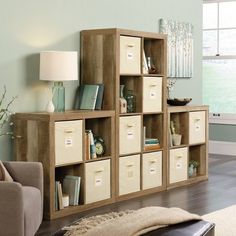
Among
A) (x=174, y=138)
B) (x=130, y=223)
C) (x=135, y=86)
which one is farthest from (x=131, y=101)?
(x=130, y=223)

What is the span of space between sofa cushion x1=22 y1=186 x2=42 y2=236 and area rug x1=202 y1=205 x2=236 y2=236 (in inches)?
55.5

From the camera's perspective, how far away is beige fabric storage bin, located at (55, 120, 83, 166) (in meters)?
5.00

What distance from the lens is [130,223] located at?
2.87m

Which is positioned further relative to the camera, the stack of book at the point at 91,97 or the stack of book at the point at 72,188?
the stack of book at the point at 91,97

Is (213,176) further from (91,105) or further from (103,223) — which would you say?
(103,223)

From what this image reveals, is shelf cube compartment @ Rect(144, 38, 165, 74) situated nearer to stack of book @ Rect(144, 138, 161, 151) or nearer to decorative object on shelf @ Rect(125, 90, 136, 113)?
decorative object on shelf @ Rect(125, 90, 136, 113)

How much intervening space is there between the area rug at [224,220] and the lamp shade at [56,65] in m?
1.78

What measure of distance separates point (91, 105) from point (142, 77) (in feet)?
2.24

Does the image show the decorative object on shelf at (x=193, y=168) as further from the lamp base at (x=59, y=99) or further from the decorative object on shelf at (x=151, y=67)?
the lamp base at (x=59, y=99)

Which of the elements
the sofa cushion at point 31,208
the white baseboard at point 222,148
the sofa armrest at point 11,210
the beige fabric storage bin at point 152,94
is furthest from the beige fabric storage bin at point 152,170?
the white baseboard at point 222,148

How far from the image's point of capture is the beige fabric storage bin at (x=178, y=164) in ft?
21.1

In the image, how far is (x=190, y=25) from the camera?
24.3ft

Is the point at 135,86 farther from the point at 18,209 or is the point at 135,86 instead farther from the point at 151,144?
the point at 18,209

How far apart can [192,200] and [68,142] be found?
146cm
